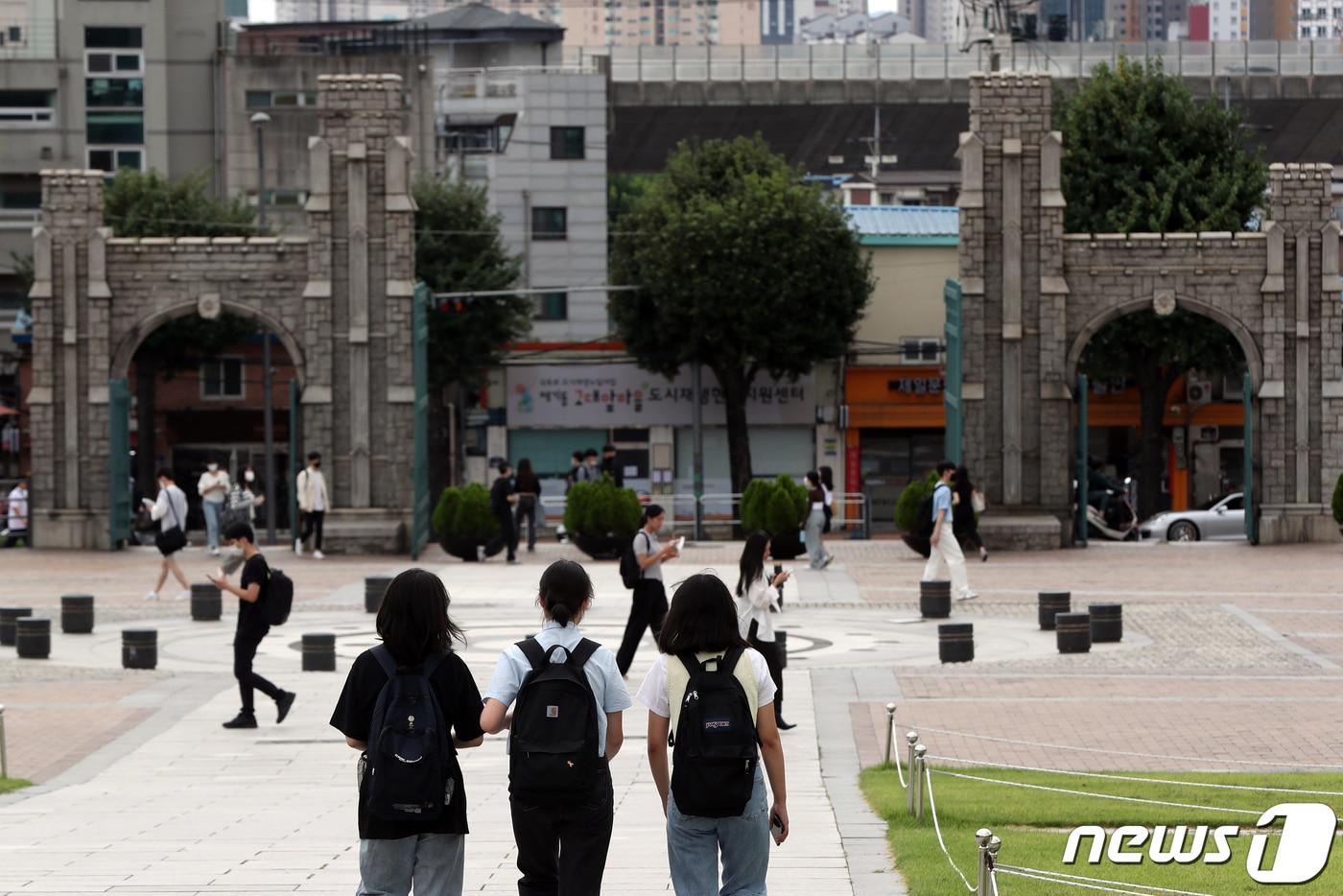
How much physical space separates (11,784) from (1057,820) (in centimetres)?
661

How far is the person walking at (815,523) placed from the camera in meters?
30.6

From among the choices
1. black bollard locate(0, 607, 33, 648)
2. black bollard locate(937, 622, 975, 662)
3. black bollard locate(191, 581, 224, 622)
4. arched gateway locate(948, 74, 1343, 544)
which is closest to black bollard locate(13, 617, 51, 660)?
black bollard locate(0, 607, 33, 648)

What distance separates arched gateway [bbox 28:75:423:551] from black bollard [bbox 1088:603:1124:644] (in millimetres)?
15099

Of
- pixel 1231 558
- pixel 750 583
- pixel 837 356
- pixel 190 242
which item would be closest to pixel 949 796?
pixel 750 583

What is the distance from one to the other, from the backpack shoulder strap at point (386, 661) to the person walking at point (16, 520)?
3014 centimetres

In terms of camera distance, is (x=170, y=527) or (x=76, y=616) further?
(x=170, y=527)

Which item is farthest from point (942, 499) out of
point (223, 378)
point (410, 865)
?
point (223, 378)

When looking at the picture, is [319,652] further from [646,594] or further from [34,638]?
[646,594]

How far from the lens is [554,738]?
7.45m

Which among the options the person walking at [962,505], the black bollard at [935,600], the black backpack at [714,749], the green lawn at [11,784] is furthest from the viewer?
the person walking at [962,505]

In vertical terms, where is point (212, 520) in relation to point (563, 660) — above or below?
below

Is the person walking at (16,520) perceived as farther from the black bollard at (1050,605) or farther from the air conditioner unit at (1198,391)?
the air conditioner unit at (1198,391)

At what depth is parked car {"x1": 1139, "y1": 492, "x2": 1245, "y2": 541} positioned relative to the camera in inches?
1582

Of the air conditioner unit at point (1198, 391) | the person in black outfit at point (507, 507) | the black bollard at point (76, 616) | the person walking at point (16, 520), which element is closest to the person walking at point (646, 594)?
the black bollard at point (76, 616)
